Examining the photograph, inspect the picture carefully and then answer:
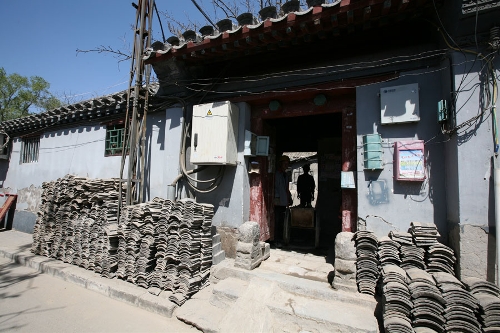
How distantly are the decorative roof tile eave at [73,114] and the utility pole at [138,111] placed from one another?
3.36 ft

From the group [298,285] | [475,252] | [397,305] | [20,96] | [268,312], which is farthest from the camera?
[20,96]

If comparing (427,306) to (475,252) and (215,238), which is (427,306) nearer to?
(475,252)

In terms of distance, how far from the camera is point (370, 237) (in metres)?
3.93

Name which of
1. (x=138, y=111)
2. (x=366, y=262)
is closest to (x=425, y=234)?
(x=366, y=262)

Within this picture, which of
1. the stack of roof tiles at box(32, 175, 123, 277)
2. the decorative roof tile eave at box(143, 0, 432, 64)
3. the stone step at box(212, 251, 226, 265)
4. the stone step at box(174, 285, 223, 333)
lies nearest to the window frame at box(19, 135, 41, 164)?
the stack of roof tiles at box(32, 175, 123, 277)

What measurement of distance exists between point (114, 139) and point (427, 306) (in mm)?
8348

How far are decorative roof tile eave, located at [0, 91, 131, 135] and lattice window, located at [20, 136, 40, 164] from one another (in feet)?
1.22

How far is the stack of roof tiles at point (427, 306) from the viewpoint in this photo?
9.72ft

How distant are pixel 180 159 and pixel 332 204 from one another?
612 centimetres

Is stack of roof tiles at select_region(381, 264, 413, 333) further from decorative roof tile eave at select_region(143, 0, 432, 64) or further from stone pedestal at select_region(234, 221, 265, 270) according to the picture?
decorative roof tile eave at select_region(143, 0, 432, 64)

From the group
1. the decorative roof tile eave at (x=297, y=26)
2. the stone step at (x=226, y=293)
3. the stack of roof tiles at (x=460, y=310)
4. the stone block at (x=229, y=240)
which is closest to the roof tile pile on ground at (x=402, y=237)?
the stack of roof tiles at (x=460, y=310)

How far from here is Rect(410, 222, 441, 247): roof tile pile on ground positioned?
369 cm

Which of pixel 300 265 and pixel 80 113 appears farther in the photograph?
pixel 80 113

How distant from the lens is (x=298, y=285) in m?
4.09
